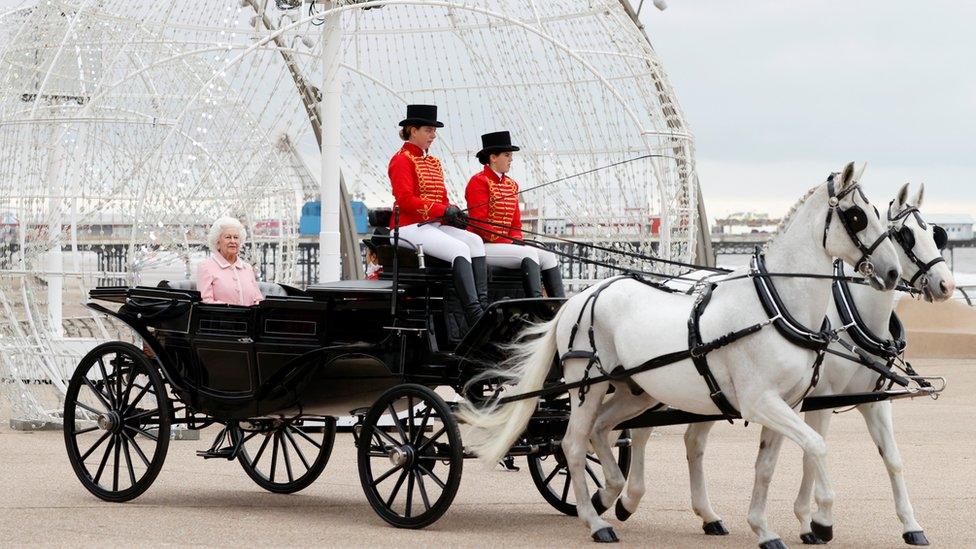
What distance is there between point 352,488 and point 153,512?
1671 mm

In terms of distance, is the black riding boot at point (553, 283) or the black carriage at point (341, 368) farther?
the black riding boot at point (553, 283)

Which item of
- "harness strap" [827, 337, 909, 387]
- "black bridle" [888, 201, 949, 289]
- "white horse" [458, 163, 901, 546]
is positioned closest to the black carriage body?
"white horse" [458, 163, 901, 546]

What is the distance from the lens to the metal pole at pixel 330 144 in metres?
12.0

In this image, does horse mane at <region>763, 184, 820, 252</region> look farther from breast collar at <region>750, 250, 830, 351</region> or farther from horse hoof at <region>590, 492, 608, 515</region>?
horse hoof at <region>590, 492, 608, 515</region>

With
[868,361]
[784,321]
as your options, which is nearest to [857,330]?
[868,361]

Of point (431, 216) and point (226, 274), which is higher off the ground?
point (431, 216)

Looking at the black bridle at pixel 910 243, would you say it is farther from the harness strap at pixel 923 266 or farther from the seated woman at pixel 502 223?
the seated woman at pixel 502 223

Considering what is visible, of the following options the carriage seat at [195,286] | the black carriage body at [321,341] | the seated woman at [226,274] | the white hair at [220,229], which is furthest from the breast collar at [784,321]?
the white hair at [220,229]

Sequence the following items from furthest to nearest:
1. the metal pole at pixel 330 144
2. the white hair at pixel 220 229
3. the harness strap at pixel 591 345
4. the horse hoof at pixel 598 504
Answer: the metal pole at pixel 330 144
the white hair at pixel 220 229
the horse hoof at pixel 598 504
the harness strap at pixel 591 345

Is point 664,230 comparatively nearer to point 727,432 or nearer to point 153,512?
point 727,432

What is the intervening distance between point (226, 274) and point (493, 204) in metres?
1.68

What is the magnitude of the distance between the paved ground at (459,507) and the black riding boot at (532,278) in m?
1.13

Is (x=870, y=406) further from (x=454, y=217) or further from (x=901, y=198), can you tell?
(x=454, y=217)

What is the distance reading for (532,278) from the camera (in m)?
7.75
